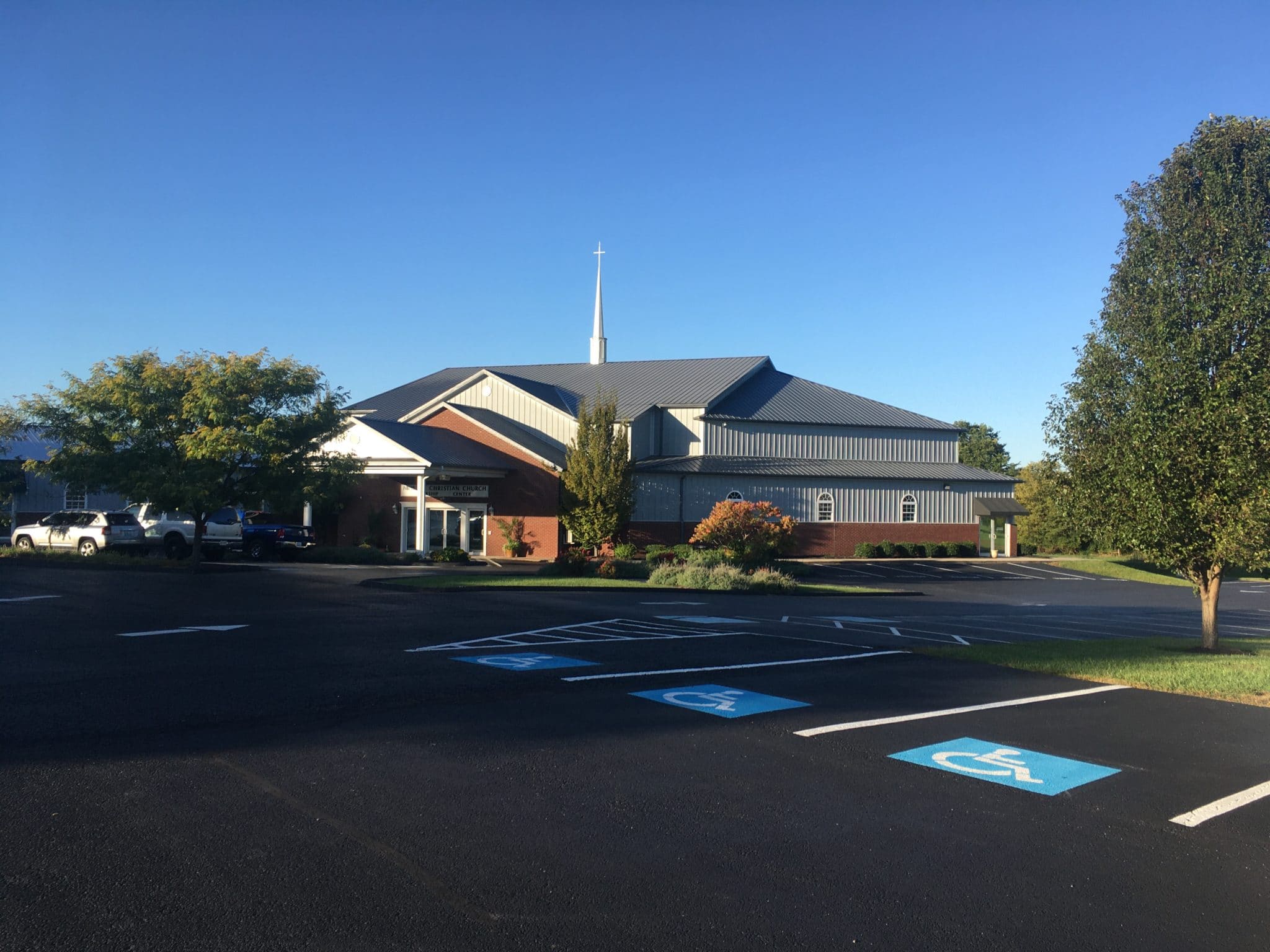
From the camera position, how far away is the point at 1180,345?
14594 millimetres

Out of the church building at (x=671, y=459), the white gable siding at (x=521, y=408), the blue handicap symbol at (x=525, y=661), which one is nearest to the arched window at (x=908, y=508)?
the church building at (x=671, y=459)

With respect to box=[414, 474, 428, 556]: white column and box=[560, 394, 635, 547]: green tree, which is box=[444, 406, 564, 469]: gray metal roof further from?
box=[414, 474, 428, 556]: white column

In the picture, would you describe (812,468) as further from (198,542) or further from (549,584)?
(198,542)

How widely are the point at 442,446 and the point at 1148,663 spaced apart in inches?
Result: 1157

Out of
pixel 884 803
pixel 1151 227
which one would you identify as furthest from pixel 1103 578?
pixel 884 803

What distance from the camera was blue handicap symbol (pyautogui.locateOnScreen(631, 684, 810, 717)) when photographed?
32.2ft

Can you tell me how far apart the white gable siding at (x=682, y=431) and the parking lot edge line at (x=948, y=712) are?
117ft

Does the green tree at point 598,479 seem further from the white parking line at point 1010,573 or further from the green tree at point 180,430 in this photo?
the white parking line at point 1010,573

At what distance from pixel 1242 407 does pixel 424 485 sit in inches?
1106

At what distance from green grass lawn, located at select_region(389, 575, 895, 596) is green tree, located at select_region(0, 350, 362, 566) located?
5.85 metres

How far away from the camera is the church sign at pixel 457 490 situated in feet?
127

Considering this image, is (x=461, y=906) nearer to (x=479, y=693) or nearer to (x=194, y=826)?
(x=194, y=826)

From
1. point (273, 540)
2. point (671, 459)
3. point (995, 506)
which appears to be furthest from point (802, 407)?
point (273, 540)

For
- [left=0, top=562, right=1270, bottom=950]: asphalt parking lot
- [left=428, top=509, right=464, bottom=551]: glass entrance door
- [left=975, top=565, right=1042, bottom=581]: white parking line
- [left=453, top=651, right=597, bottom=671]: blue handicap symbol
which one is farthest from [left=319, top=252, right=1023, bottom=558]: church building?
[left=0, top=562, right=1270, bottom=950]: asphalt parking lot
